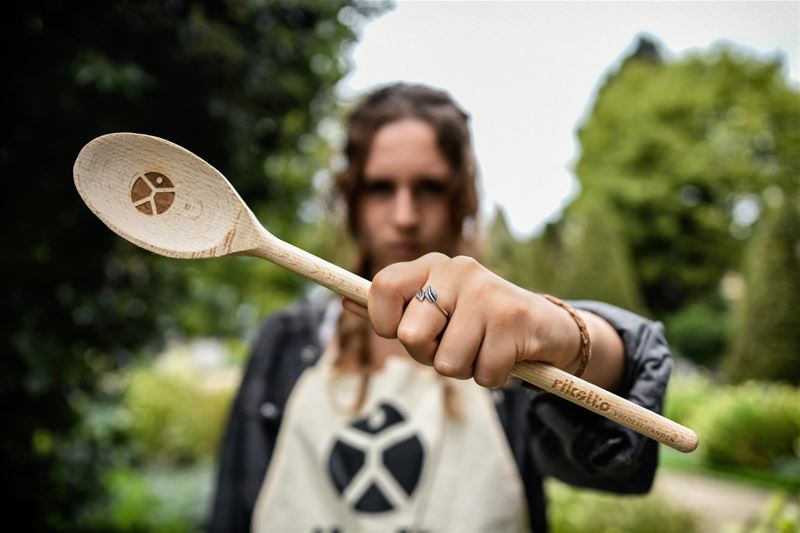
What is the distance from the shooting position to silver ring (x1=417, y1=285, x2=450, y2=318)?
0.68 m

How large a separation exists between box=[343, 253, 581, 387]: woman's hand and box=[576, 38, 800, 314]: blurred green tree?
1282 centimetres

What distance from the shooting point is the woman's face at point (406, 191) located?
1.47 metres

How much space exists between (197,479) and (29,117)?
11.8 ft

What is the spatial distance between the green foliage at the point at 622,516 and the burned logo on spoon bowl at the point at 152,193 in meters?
3.70

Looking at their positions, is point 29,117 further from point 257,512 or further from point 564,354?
point 564,354

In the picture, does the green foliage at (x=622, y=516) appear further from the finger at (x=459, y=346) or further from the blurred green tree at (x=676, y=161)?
the blurred green tree at (x=676, y=161)

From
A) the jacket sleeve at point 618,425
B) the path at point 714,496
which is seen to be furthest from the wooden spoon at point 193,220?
the path at point 714,496

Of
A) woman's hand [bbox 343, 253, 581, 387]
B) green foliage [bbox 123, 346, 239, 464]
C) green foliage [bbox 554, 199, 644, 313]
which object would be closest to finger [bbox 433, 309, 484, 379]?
woman's hand [bbox 343, 253, 581, 387]

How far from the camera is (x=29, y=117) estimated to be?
144cm

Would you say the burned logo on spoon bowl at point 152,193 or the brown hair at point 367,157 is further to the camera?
the brown hair at point 367,157

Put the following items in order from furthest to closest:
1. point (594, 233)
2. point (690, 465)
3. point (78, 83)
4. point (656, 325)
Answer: point (594, 233) → point (690, 465) → point (78, 83) → point (656, 325)

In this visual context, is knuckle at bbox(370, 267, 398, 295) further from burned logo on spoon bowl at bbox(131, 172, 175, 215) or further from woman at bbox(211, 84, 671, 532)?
woman at bbox(211, 84, 671, 532)

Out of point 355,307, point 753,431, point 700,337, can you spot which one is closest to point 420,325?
point 355,307

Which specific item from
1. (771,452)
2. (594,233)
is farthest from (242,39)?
(594,233)
